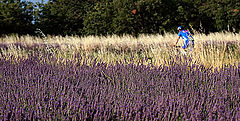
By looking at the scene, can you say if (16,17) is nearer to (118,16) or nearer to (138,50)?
(118,16)

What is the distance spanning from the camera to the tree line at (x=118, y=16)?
76.9 ft

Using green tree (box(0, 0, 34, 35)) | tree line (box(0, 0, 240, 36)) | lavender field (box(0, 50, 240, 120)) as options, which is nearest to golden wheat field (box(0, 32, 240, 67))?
lavender field (box(0, 50, 240, 120))

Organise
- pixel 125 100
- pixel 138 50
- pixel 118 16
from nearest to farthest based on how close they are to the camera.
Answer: pixel 125 100 → pixel 138 50 → pixel 118 16

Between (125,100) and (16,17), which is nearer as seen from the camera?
(125,100)

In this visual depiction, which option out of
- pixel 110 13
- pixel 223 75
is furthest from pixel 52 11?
pixel 223 75

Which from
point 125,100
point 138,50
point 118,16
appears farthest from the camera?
point 118,16

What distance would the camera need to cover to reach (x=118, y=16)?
22.9 meters

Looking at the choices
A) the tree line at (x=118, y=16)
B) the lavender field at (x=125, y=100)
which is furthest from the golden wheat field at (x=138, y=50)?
the tree line at (x=118, y=16)

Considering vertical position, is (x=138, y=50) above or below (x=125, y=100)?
below

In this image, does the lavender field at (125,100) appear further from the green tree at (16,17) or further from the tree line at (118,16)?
the green tree at (16,17)

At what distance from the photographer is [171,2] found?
2645 cm

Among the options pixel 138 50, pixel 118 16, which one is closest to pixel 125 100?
pixel 138 50

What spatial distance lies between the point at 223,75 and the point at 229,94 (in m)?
0.84

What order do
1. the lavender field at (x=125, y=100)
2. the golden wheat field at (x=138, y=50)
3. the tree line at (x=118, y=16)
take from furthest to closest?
the tree line at (x=118, y=16) < the golden wheat field at (x=138, y=50) < the lavender field at (x=125, y=100)
